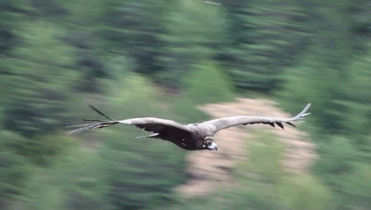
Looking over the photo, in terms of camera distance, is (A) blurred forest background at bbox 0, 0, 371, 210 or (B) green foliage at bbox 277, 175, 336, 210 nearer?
(B) green foliage at bbox 277, 175, 336, 210

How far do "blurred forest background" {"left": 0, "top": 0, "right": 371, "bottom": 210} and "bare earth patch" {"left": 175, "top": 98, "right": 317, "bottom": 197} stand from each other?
20cm

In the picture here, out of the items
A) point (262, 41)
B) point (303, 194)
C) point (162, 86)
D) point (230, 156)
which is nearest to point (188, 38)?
point (162, 86)

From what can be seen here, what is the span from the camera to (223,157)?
14.4m

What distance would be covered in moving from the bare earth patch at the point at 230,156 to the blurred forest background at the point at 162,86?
0.64ft

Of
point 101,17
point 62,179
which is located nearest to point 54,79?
point 62,179

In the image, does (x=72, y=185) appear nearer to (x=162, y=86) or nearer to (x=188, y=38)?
(x=162, y=86)

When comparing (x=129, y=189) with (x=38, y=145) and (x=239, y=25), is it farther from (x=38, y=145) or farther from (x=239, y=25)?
(x=239, y=25)

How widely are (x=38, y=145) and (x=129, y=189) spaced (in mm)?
2590

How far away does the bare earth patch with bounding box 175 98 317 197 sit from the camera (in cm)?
1423

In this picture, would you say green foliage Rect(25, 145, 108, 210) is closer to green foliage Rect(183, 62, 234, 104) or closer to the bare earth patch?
the bare earth patch

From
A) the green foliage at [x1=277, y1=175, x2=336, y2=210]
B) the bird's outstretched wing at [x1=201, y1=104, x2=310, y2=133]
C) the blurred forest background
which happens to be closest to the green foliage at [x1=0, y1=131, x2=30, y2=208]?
the blurred forest background

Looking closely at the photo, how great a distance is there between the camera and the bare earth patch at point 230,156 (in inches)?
560

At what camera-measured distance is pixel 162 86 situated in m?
19.9

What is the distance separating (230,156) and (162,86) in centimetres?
566
